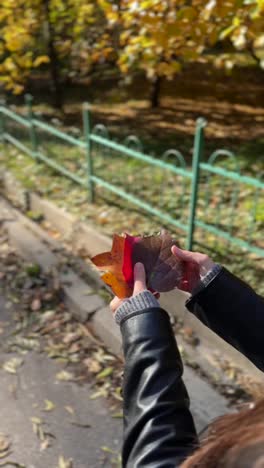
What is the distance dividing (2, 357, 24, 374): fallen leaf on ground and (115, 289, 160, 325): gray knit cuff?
1.86 m

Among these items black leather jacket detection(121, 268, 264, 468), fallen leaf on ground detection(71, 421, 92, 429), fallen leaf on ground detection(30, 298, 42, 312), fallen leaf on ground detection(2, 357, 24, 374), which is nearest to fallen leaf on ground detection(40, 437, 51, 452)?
fallen leaf on ground detection(71, 421, 92, 429)

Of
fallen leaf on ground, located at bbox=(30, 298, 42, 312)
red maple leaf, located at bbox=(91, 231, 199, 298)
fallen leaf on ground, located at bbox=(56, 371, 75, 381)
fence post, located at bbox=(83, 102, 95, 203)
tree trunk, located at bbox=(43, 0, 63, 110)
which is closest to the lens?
red maple leaf, located at bbox=(91, 231, 199, 298)

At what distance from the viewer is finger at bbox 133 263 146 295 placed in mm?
1297

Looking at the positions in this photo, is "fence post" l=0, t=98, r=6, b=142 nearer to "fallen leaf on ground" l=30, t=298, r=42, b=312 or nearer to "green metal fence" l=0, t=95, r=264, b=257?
"green metal fence" l=0, t=95, r=264, b=257

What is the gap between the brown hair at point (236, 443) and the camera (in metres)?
0.79

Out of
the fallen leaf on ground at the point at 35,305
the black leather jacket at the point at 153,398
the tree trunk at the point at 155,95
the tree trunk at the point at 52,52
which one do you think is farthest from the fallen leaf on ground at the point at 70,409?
the tree trunk at the point at 155,95

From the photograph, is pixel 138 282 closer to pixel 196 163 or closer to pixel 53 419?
pixel 53 419

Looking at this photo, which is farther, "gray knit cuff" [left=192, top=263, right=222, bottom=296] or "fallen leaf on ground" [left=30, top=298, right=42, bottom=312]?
"fallen leaf on ground" [left=30, top=298, right=42, bottom=312]

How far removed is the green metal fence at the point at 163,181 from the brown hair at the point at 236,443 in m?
2.12

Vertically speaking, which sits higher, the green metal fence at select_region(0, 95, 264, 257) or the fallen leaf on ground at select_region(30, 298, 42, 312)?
the green metal fence at select_region(0, 95, 264, 257)

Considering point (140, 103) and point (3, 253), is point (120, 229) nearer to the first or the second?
point (3, 253)

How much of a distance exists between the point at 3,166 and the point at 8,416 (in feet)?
12.7

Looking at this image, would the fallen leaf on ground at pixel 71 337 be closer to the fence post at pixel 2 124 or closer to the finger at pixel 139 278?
the finger at pixel 139 278

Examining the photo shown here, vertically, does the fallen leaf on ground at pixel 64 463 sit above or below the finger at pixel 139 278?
below
